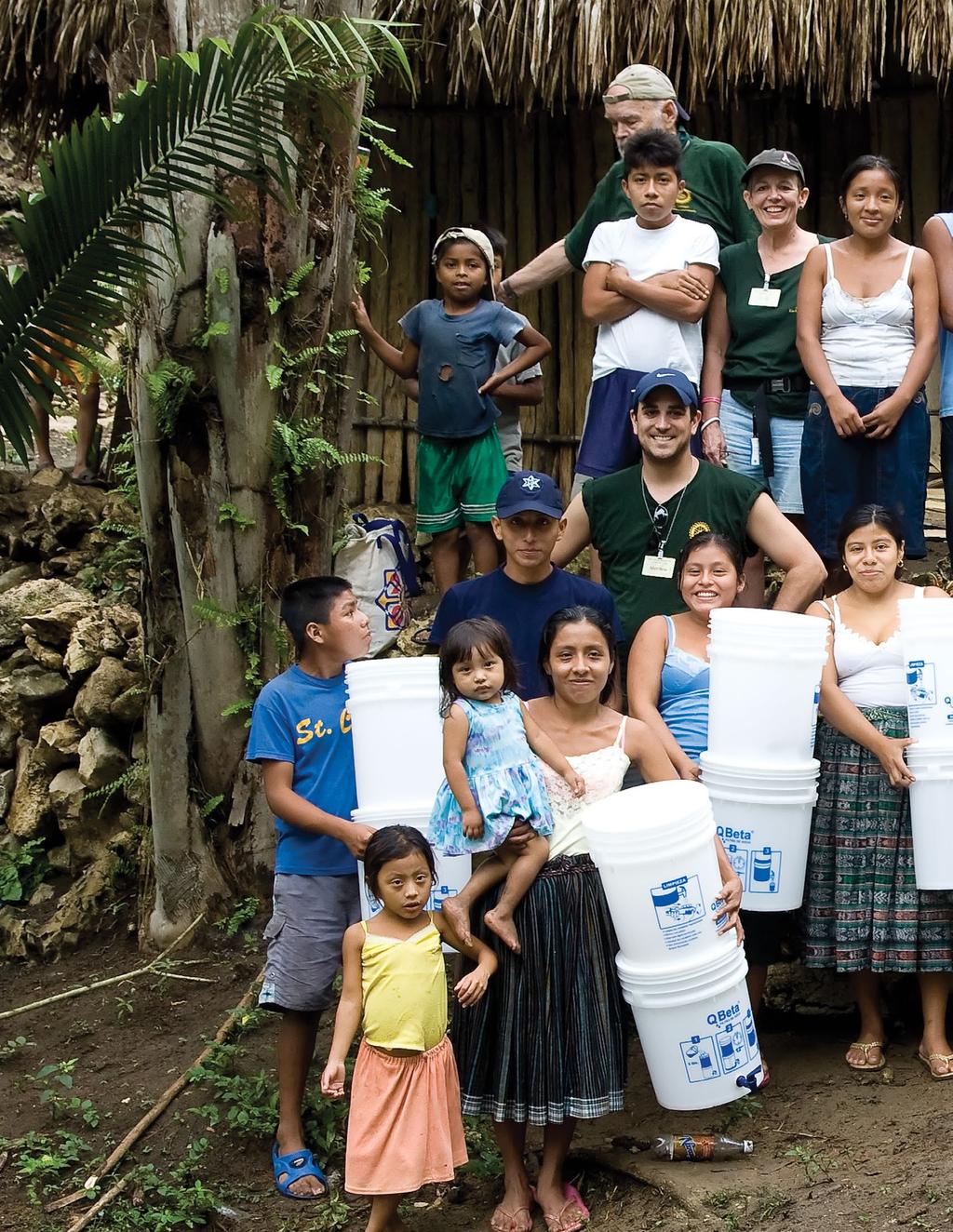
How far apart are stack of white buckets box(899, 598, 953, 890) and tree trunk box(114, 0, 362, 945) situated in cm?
236

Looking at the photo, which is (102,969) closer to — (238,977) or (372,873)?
(238,977)

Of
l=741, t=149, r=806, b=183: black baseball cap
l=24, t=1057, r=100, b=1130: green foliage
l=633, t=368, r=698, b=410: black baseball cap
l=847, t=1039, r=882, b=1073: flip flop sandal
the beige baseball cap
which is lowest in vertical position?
l=24, t=1057, r=100, b=1130: green foliage

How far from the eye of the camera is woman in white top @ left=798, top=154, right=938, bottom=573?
485 cm

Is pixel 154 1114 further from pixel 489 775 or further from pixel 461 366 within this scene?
pixel 461 366

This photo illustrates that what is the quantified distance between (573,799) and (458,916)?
15.9 inches

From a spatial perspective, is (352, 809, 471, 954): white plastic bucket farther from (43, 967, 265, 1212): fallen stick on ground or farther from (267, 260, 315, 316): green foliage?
(267, 260, 315, 316): green foliage

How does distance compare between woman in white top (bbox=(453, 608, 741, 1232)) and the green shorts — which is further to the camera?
the green shorts

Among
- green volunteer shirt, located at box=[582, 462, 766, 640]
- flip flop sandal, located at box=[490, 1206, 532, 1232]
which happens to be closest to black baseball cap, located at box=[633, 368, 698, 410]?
green volunteer shirt, located at box=[582, 462, 766, 640]

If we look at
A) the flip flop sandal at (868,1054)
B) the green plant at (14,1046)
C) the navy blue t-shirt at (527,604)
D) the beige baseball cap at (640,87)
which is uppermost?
the beige baseball cap at (640,87)

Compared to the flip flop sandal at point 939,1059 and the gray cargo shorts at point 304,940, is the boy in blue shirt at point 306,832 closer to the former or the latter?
the gray cargo shorts at point 304,940

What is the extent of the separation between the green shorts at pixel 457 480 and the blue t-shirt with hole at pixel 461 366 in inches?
2.2

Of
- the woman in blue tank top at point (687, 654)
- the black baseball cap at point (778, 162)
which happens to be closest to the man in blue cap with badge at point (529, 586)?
the woman in blue tank top at point (687, 654)

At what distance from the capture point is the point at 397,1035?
3.52 metres

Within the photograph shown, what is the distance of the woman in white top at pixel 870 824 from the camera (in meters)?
3.99
